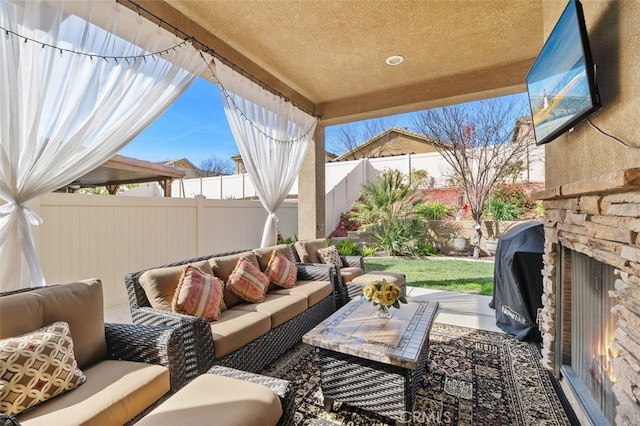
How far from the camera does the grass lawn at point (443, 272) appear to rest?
16.0 feet

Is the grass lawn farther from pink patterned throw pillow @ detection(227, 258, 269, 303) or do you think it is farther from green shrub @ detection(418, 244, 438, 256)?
pink patterned throw pillow @ detection(227, 258, 269, 303)

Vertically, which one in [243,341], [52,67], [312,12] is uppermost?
[312,12]

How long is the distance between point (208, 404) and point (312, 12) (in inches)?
121

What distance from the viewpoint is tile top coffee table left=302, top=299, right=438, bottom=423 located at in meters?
1.75

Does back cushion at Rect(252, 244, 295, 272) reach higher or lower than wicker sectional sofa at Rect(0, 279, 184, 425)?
higher

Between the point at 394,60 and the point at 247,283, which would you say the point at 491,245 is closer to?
the point at 394,60

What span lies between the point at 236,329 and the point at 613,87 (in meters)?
2.51

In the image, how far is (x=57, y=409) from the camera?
1278 mm

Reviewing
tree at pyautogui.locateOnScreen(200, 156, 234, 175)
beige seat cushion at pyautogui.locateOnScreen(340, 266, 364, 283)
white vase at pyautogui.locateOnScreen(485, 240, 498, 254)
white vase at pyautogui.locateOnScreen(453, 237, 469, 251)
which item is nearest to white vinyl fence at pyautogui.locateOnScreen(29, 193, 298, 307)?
beige seat cushion at pyautogui.locateOnScreen(340, 266, 364, 283)

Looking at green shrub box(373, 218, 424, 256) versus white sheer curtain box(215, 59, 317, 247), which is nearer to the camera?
white sheer curtain box(215, 59, 317, 247)

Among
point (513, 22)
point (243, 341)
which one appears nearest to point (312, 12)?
point (513, 22)

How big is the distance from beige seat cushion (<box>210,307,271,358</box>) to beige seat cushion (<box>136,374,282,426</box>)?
52cm

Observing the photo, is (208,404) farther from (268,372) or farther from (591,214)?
(591,214)

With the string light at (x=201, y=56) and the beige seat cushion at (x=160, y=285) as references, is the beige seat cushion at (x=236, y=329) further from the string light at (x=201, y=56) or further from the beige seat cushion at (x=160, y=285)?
the string light at (x=201, y=56)
